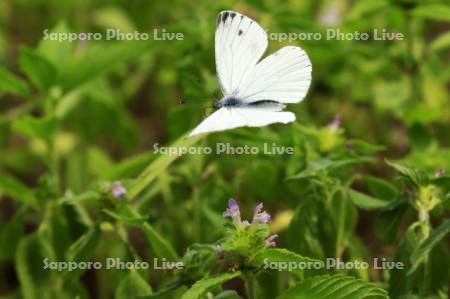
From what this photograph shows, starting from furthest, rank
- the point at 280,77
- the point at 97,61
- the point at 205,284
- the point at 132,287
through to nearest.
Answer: the point at 97,61 → the point at 132,287 → the point at 280,77 → the point at 205,284

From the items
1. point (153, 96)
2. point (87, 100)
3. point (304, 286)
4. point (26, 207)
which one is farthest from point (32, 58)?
point (153, 96)

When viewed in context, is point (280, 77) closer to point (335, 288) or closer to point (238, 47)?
point (238, 47)

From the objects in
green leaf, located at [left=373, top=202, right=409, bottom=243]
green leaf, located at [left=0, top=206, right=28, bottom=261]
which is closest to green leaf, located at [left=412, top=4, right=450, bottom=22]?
green leaf, located at [left=373, top=202, right=409, bottom=243]

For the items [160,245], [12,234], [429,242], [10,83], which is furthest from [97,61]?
[429,242]

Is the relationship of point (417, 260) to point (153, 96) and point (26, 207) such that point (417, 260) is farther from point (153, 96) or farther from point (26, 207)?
point (153, 96)

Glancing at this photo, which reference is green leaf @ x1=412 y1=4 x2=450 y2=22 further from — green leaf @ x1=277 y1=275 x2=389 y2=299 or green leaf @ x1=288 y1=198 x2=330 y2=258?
green leaf @ x1=277 y1=275 x2=389 y2=299

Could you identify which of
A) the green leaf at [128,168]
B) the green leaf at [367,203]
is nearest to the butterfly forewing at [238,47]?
the green leaf at [367,203]

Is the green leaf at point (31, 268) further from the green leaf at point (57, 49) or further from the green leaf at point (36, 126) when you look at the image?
the green leaf at point (57, 49)
